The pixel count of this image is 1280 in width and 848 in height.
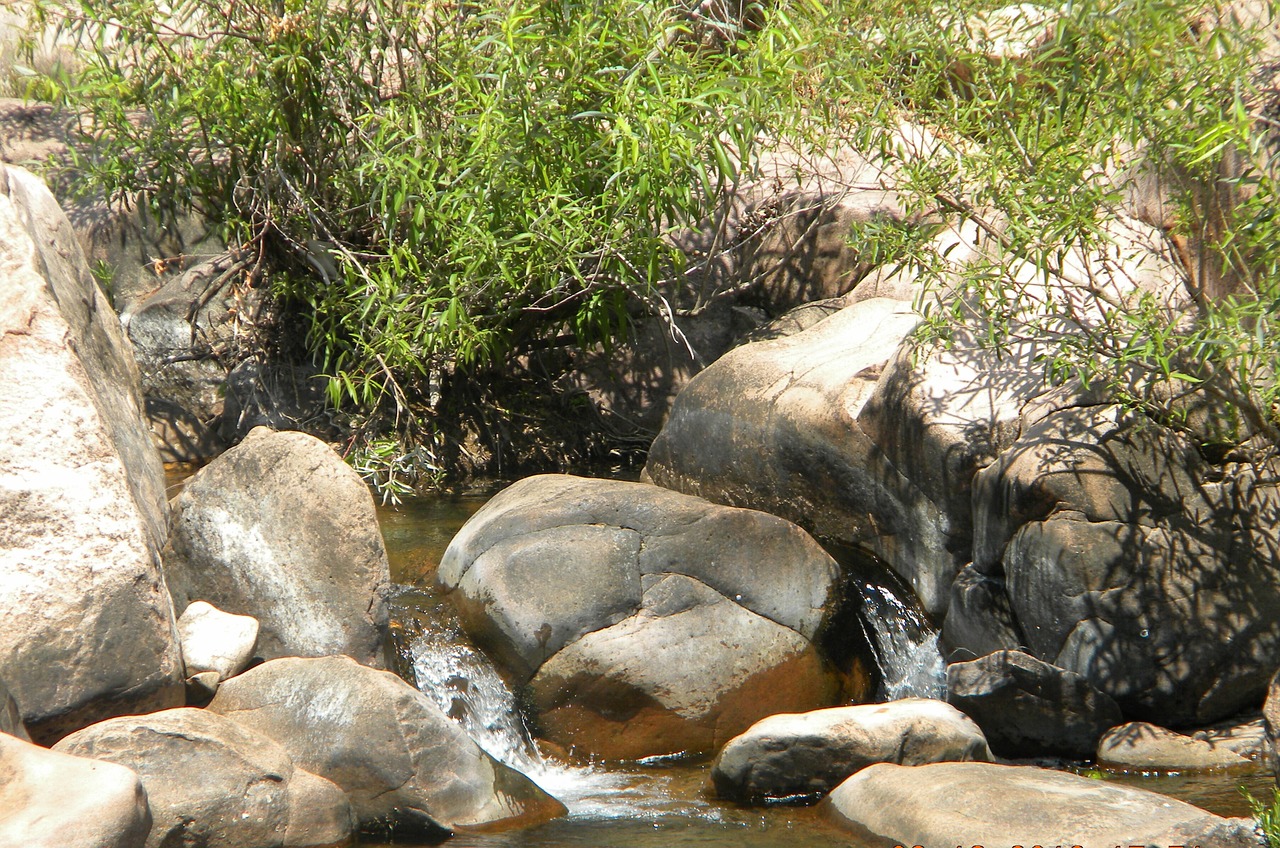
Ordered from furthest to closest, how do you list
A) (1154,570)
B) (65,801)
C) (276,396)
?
(276,396) < (1154,570) < (65,801)

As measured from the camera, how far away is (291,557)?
525cm

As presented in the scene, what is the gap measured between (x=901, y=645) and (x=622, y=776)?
1635 mm

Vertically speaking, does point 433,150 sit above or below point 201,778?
above

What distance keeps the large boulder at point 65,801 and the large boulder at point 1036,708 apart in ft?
11.5

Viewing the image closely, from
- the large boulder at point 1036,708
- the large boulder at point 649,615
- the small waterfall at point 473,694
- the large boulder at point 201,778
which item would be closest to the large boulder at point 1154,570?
the large boulder at point 1036,708

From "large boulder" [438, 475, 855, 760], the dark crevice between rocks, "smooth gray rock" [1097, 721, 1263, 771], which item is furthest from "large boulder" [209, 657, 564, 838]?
"smooth gray rock" [1097, 721, 1263, 771]

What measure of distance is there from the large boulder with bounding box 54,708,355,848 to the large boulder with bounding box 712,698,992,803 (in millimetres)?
1587

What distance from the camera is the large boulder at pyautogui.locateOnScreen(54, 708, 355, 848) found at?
3881 mm

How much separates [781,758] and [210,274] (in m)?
6.42

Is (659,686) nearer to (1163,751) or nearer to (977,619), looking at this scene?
(977,619)

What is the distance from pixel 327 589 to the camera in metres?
5.25

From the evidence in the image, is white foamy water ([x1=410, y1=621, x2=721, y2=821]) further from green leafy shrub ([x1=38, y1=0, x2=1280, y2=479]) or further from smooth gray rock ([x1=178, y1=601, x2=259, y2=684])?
green leafy shrub ([x1=38, y1=0, x2=1280, y2=479])

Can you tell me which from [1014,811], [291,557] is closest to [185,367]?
[291,557]

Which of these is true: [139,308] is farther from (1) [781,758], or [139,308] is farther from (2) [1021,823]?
(2) [1021,823]
